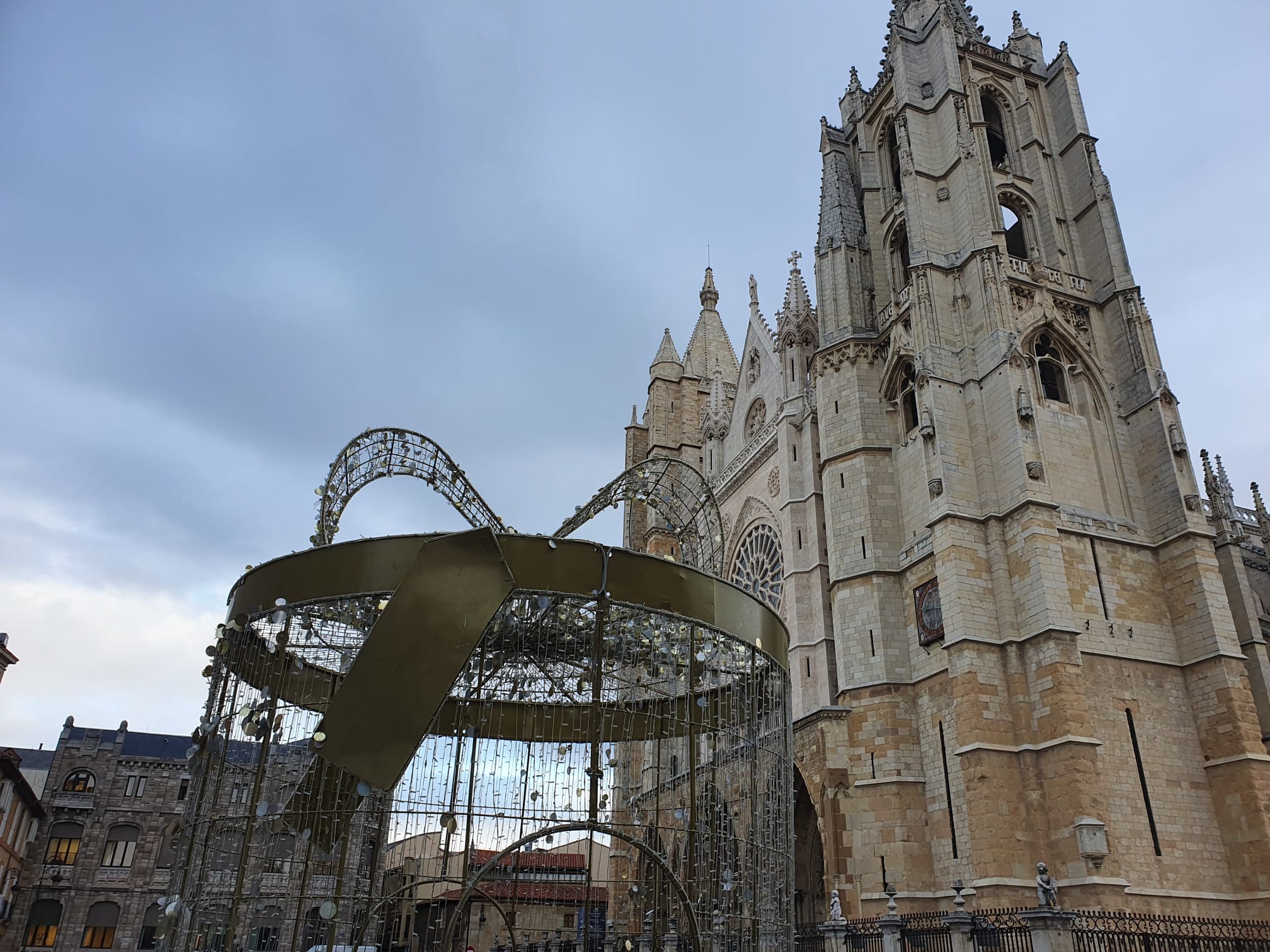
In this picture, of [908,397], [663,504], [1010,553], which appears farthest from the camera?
[908,397]

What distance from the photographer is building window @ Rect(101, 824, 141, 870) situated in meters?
33.8

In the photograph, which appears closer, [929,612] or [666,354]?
[929,612]

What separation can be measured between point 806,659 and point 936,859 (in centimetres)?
632

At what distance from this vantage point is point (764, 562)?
30.4m

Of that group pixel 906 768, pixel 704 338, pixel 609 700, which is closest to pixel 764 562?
pixel 906 768

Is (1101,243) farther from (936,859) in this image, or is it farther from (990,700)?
(936,859)

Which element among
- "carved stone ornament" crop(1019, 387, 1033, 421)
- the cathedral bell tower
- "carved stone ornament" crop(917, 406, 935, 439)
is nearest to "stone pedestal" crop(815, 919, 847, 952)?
the cathedral bell tower

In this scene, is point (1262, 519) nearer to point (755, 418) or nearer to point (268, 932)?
point (755, 418)

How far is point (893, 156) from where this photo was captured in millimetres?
31141

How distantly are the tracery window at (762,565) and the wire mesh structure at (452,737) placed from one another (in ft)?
Answer: 61.8

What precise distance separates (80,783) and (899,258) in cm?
3550

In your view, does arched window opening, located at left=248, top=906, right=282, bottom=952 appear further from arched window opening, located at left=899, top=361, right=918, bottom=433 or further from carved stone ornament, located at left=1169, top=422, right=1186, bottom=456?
carved stone ornament, located at left=1169, top=422, right=1186, bottom=456

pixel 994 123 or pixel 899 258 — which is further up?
pixel 994 123

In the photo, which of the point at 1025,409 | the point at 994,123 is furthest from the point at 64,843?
the point at 994,123
